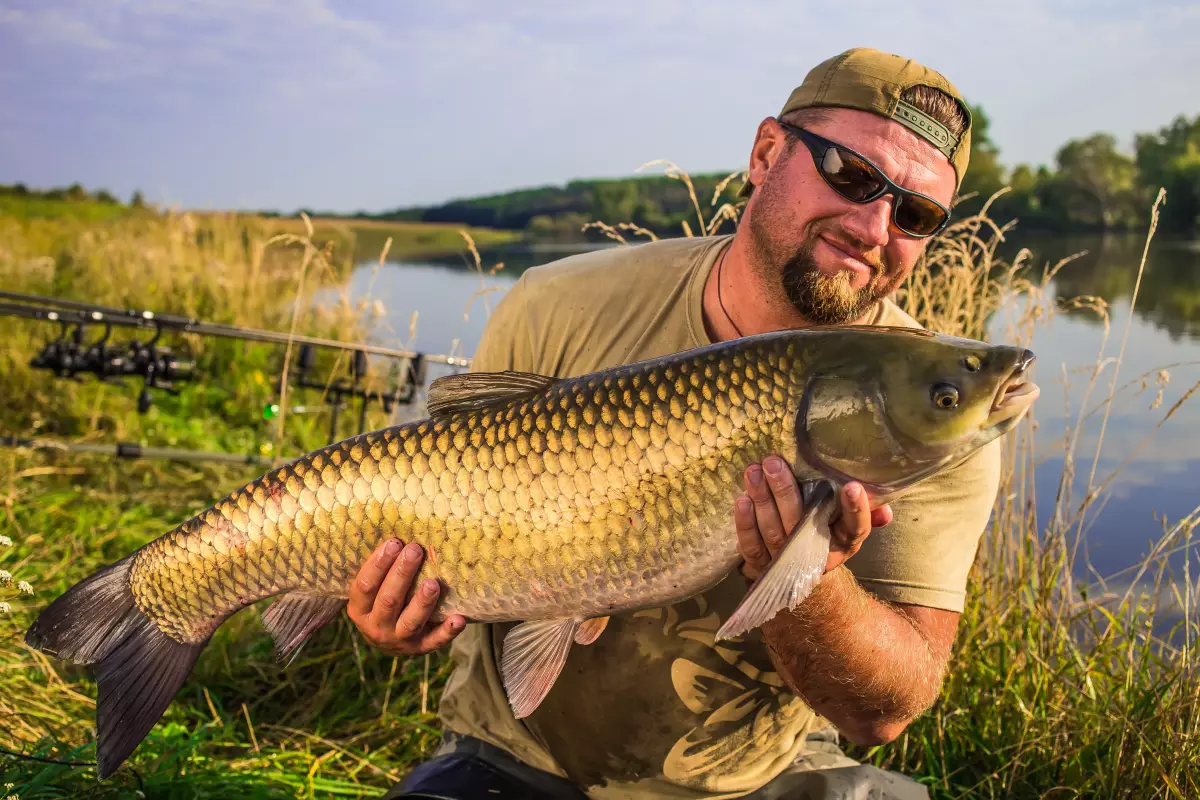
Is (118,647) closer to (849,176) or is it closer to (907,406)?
(907,406)

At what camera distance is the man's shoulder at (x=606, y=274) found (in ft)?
7.31

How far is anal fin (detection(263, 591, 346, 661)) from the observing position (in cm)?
180

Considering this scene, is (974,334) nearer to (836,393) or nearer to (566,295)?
(566,295)

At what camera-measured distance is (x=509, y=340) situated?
225 cm

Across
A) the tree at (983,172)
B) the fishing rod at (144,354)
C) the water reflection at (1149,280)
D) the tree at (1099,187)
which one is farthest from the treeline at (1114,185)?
the fishing rod at (144,354)

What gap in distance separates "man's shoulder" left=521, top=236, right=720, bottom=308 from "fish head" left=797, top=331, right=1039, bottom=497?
0.81 meters

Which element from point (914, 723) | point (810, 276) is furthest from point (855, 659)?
point (914, 723)

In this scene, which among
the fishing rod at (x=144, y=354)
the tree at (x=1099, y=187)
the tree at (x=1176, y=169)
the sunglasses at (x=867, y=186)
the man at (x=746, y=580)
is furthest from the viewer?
the tree at (x=1099, y=187)

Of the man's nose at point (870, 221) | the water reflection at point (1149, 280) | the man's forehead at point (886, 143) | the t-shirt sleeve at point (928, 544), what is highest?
the water reflection at point (1149, 280)

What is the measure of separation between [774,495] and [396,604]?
0.74 metres

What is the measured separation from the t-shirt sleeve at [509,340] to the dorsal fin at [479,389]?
515 mm

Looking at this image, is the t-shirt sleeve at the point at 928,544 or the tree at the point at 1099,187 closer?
the t-shirt sleeve at the point at 928,544

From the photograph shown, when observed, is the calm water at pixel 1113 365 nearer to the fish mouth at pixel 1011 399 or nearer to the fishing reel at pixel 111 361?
the fishing reel at pixel 111 361

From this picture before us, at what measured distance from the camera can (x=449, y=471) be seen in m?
1.62
